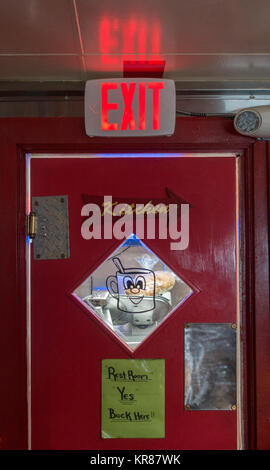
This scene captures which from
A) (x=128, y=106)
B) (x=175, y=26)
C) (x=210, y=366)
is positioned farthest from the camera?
(x=210, y=366)

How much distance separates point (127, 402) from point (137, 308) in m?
0.48

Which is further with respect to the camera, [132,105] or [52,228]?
[52,228]

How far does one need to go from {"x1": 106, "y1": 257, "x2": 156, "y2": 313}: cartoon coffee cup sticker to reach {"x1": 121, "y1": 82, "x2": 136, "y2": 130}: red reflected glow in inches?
28.3

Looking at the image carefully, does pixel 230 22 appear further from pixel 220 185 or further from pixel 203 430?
pixel 203 430

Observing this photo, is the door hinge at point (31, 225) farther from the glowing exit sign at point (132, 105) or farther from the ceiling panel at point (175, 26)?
the ceiling panel at point (175, 26)

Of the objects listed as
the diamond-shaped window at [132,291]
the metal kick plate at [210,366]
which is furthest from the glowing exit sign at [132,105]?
the metal kick plate at [210,366]

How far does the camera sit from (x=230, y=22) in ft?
6.09

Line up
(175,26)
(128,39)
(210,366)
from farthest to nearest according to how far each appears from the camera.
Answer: (210,366)
(128,39)
(175,26)

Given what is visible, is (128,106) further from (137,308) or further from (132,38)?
(137,308)

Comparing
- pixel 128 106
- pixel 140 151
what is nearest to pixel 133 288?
pixel 140 151

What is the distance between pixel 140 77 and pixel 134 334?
1366 mm

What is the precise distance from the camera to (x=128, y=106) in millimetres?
2098

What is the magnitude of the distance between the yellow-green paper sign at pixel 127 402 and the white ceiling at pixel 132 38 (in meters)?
1.55

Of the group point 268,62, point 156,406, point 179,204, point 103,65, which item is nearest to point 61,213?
point 179,204
